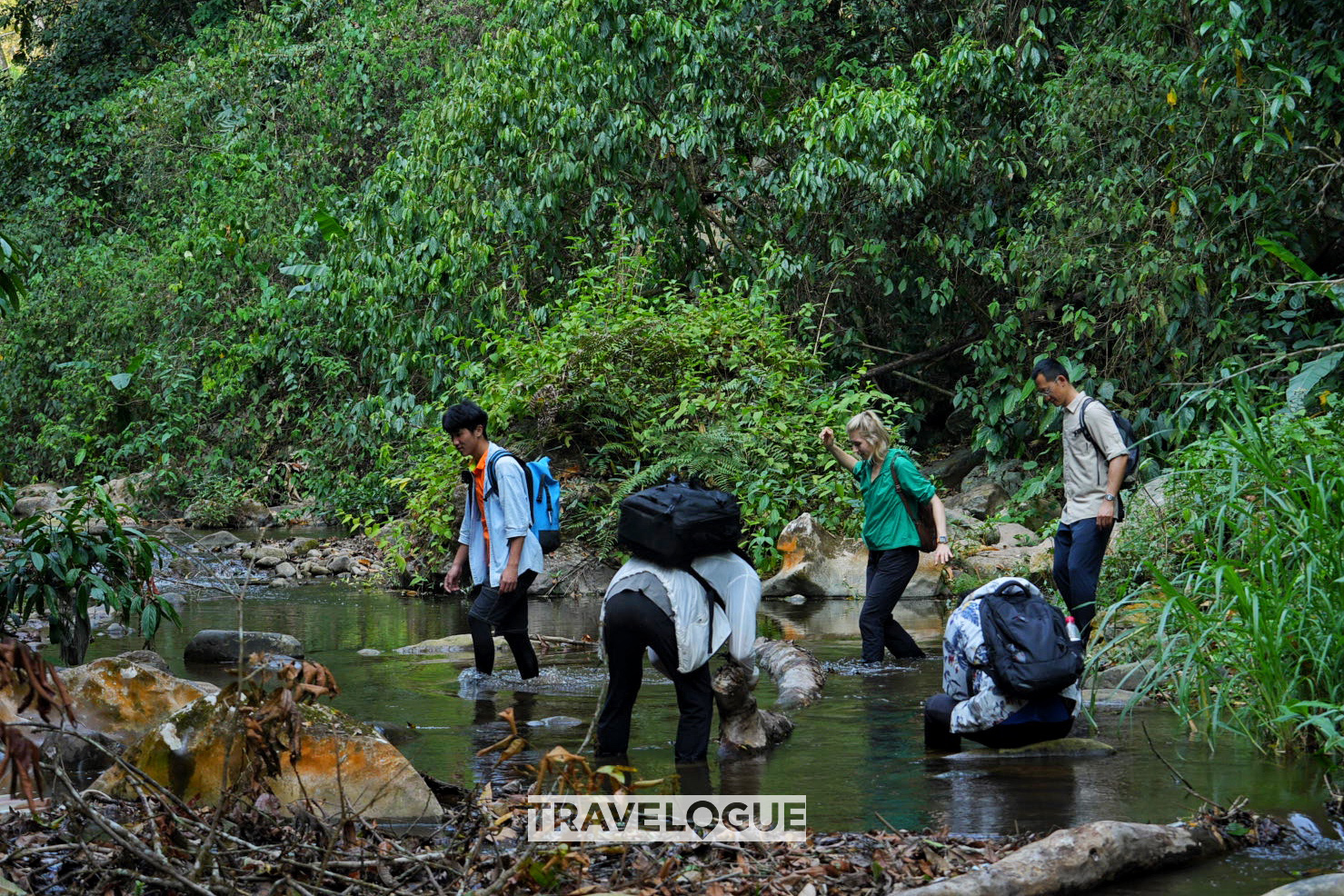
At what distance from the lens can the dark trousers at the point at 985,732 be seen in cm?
596

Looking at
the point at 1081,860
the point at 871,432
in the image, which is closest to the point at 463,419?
the point at 871,432

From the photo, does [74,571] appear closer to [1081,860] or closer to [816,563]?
[1081,860]

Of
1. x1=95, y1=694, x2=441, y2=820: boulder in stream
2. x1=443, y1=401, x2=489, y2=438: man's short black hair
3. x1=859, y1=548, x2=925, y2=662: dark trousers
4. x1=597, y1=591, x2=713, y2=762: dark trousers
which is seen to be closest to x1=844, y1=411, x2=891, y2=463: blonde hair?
x1=859, y1=548, x2=925, y2=662: dark trousers

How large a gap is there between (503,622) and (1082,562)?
3.45 metres

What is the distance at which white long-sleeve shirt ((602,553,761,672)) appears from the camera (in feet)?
18.7

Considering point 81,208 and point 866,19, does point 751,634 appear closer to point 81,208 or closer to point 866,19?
point 866,19

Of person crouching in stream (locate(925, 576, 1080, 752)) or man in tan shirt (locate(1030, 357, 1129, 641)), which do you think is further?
man in tan shirt (locate(1030, 357, 1129, 641))

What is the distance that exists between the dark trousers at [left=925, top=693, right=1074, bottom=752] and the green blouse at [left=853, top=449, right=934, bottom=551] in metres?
2.40

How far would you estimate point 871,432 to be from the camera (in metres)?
8.45

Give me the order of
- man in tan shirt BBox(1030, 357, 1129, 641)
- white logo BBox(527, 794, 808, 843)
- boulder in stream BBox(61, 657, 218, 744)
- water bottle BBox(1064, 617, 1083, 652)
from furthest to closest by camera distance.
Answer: man in tan shirt BBox(1030, 357, 1129, 641) → boulder in stream BBox(61, 657, 218, 744) → water bottle BBox(1064, 617, 1083, 652) → white logo BBox(527, 794, 808, 843)

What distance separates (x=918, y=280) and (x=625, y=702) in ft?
35.2

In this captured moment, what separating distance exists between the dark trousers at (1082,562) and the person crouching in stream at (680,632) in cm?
271

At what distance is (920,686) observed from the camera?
7965 mm

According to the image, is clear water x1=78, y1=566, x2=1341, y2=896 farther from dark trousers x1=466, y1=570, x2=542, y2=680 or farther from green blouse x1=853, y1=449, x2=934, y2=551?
green blouse x1=853, y1=449, x2=934, y2=551
